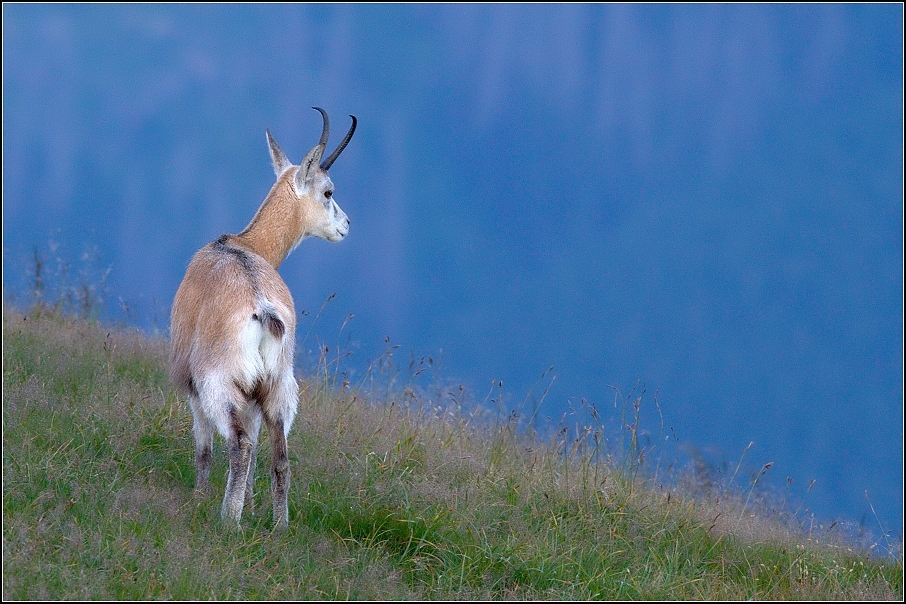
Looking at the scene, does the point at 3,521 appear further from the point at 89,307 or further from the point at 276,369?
the point at 89,307

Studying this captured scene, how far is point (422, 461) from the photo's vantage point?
6.64 m

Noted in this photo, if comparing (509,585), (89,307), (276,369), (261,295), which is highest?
(89,307)

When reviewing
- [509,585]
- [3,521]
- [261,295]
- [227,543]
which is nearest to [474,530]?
[509,585]

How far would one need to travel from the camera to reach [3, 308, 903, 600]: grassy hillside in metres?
4.78

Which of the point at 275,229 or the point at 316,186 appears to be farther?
the point at 316,186

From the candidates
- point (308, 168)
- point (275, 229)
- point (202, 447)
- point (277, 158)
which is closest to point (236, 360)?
point (202, 447)

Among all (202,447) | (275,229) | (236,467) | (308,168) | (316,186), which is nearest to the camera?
(236,467)

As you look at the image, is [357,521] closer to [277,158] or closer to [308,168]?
[308,168]

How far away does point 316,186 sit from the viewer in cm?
736

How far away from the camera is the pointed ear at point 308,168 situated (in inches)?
278


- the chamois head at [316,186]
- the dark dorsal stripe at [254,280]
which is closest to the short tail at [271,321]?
the dark dorsal stripe at [254,280]

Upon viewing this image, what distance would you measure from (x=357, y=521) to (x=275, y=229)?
2540 millimetres

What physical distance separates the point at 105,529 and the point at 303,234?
10.1 ft

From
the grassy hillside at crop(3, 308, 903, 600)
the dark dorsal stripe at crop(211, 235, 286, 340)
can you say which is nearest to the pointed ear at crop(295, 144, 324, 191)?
the dark dorsal stripe at crop(211, 235, 286, 340)
